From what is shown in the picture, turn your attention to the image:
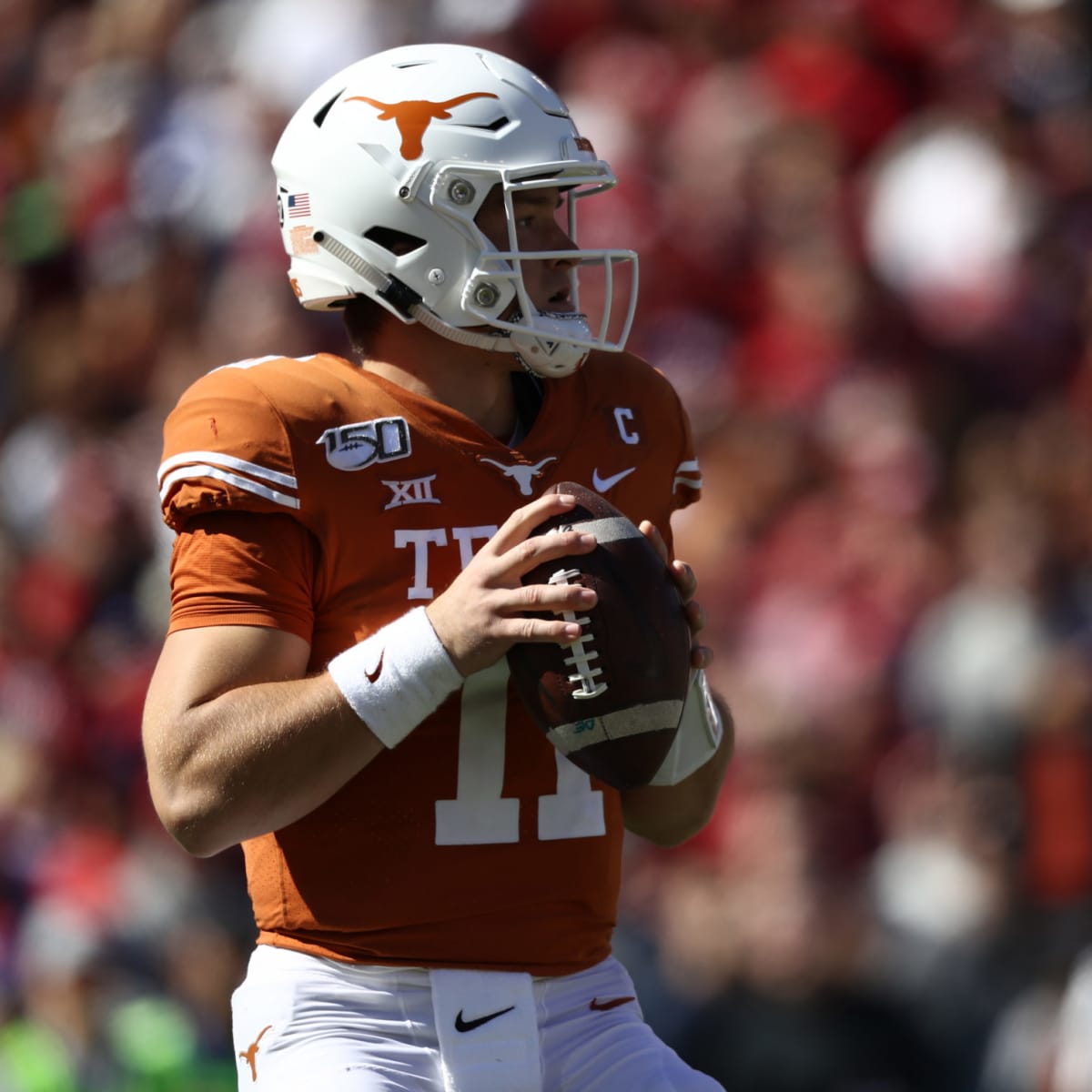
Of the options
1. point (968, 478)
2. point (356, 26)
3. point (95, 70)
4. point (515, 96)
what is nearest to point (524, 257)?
point (515, 96)

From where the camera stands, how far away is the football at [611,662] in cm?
206

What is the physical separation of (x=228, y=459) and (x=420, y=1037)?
0.72 meters

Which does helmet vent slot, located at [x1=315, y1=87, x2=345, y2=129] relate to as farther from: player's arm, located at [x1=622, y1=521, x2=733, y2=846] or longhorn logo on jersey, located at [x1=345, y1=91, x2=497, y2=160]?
player's arm, located at [x1=622, y1=521, x2=733, y2=846]

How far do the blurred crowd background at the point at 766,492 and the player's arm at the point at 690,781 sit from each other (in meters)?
1.70

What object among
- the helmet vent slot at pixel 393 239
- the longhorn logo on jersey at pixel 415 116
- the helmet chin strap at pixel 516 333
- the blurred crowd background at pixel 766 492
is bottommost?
the blurred crowd background at pixel 766 492

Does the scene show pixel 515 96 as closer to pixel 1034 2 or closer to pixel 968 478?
pixel 968 478

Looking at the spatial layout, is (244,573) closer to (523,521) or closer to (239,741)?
(239,741)

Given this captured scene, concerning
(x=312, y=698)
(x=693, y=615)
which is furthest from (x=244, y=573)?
(x=693, y=615)

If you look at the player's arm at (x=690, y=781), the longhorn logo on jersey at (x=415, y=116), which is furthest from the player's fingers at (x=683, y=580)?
the longhorn logo on jersey at (x=415, y=116)

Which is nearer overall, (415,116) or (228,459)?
(228,459)

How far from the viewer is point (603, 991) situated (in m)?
2.27

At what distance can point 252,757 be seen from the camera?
6.61 ft

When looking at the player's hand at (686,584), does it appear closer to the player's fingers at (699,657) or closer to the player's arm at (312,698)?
the player's fingers at (699,657)

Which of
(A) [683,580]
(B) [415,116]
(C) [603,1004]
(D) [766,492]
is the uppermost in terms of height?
(B) [415,116]
